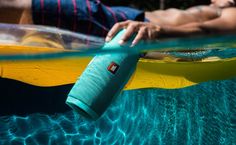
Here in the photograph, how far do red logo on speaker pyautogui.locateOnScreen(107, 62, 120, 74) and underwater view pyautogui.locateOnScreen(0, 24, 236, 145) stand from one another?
34cm

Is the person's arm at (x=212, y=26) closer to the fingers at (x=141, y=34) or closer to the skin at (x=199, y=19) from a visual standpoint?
the skin at (x=199, y=19)

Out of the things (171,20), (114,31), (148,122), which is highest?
(114,31)

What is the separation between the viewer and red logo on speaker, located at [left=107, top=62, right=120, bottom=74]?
1369 millimetres

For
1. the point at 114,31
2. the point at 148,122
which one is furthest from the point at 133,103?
the point at 114,31

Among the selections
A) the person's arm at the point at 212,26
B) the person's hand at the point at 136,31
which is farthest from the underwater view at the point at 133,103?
the person's hand at the point at 136,31

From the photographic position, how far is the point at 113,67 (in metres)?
1.39

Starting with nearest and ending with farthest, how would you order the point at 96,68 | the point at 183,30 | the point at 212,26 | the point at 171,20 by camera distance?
the point at 96,68 < the point at 183,30 < the point at 212,26 < the point at 171,20

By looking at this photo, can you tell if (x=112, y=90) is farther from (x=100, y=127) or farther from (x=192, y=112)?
(x=192, y=112)

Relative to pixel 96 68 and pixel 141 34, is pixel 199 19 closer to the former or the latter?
pixel 141 34

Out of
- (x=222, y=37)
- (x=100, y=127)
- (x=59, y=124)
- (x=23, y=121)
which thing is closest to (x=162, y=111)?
(x=100, y=127)

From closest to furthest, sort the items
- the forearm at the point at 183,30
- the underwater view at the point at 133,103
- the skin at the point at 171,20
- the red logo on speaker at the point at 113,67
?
the red logo on speaker at the point at 113,67 < the skin at the point at 171,20 < the forearm at the point at 183,30 < the underwater view at the point at 133,103

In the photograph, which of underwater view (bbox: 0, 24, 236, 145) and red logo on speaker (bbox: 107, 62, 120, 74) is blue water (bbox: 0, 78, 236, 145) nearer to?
underwater view (bbox: 0, 24, 236, 145)

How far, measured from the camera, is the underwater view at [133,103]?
1.82m

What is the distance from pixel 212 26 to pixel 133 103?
472mm
